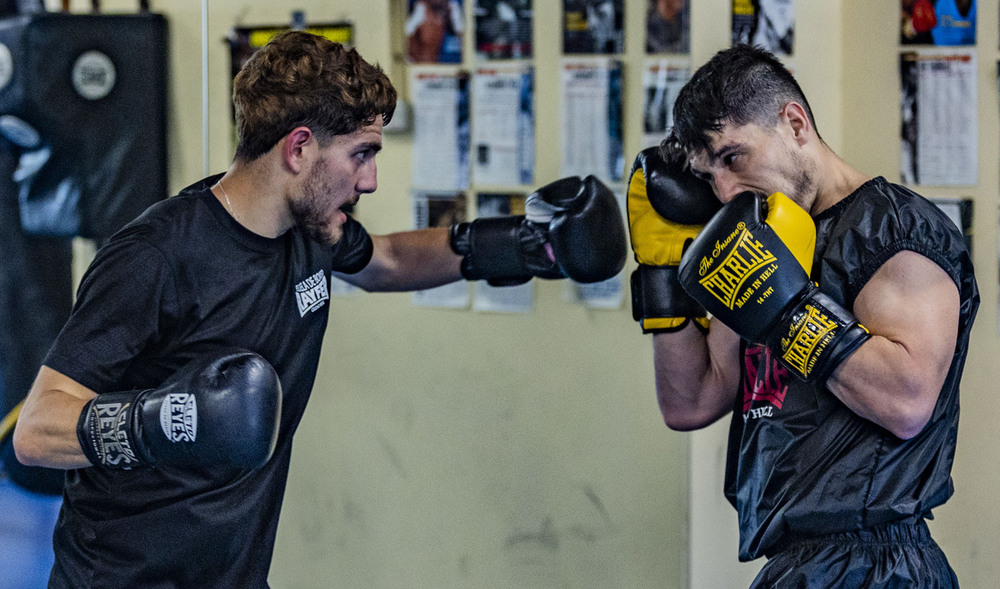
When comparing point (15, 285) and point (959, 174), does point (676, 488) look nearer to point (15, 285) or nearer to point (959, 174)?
point (959, 174)

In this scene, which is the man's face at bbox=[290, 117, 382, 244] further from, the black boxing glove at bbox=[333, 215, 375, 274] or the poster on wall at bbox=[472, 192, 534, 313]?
the poster on wall at bbox=[472, 192, 534, 313]

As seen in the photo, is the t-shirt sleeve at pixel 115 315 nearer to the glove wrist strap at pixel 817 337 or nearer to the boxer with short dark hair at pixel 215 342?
the boxer with short dark hair at pixel 215 342

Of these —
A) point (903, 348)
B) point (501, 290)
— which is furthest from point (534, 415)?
point (903, 348)

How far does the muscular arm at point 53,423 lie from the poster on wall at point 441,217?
3.94 ft

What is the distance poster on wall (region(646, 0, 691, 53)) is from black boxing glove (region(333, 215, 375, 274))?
917 mm

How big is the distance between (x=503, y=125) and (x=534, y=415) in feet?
2.57

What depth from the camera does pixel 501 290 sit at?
2449 mm

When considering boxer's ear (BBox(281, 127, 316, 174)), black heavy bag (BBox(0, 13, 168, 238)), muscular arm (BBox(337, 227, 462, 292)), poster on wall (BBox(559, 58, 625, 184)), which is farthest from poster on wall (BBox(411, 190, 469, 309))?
boxer's ear (BBox(281, 127, 316, 174))

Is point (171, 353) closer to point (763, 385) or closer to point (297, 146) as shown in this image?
point (297, 146)

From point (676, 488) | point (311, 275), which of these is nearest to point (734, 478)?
point (676, 488)

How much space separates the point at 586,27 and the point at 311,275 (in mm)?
1062

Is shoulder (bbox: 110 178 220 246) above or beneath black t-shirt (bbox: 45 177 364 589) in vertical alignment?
above

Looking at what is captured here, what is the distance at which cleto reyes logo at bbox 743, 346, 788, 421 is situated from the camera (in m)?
1.51

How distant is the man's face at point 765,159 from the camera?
1.50m
